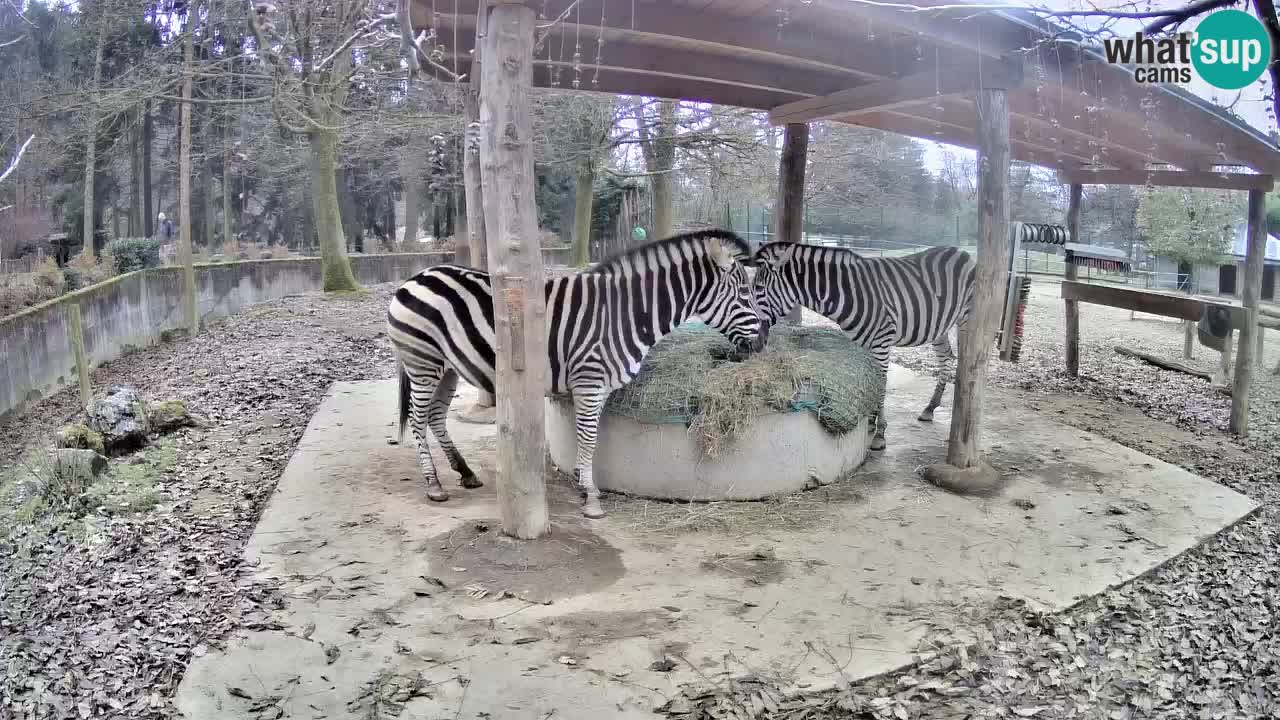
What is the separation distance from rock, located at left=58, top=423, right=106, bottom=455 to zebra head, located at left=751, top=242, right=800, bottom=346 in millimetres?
5636

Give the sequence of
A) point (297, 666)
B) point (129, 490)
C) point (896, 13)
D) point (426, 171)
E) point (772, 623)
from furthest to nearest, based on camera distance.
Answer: point (426, 171)
point (129, 490)
point (896, 13)
point (772, 623)
point (297, 666)

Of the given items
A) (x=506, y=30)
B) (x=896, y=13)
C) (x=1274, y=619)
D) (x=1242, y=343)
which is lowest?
(x=1274, y=619)

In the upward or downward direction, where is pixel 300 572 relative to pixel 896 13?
downward

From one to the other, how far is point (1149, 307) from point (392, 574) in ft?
28.9

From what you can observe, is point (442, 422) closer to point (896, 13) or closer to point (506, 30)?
point (506, 30)

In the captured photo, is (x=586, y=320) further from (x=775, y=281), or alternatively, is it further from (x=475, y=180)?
(x=775, y=281)

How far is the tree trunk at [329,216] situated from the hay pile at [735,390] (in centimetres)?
1210

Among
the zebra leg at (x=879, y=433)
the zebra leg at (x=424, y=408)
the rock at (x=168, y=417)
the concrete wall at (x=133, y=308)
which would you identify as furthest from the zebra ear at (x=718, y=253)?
the concrete wall at (x=133, y=308)

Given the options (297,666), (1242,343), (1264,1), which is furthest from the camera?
(1242,343)

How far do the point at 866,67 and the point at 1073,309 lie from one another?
5892mm

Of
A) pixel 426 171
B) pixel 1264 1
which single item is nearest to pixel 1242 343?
pixel 1264 1

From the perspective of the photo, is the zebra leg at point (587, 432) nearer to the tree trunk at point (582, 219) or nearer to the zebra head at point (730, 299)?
the zebra head at point (730, 299)

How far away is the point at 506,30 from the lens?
4.57 meters

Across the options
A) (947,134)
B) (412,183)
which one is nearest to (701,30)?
(947,134)
